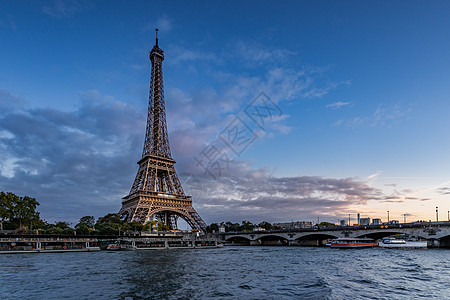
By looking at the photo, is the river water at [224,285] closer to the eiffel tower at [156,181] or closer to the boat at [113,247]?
the boat at [113,247]

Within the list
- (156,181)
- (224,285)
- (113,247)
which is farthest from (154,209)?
(224,285)

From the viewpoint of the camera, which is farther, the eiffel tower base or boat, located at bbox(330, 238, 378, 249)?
the eiffel tower base

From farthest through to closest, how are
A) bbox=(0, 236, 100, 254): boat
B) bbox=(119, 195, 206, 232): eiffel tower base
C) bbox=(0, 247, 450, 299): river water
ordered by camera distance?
bbox=(119, 195, 206, 232): eiffel tower base
bbox=(0, 236, 100, 254): boat
bbox=(0, 247, 450, 299): river water

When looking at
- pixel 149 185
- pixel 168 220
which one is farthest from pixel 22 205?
pixel 168 220

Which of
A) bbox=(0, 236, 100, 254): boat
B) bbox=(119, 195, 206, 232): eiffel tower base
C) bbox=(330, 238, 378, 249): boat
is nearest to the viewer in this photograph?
bbox=(0, 236, 100, 254): boat

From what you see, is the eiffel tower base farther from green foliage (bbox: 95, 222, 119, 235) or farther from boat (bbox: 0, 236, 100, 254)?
boat (bbox: 0, 236, 100, 254)

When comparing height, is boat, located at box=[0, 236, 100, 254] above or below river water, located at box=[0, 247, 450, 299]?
below

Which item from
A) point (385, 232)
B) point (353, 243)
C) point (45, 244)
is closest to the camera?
point (45, 244)

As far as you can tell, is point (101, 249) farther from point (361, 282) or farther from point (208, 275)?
point (361, 282)

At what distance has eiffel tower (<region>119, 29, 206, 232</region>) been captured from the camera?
120 m

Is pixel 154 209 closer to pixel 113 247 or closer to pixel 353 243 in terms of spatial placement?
pixel 113 247

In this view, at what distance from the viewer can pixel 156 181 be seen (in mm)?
130250

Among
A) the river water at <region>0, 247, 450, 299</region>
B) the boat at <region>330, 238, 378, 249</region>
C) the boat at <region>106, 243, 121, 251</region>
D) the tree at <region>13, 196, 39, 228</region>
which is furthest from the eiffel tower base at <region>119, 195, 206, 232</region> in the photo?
the river water at <region>0, 247, 450, 299</region>

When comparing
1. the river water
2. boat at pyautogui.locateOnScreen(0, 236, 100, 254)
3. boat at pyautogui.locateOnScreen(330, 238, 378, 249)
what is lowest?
boat at pyautogui.locateOnScreen(330, 238, 378, 249)
